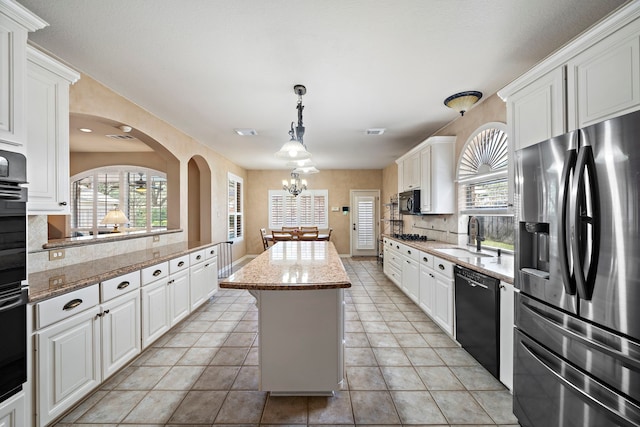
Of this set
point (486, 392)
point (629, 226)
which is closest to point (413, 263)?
point (486, 392)

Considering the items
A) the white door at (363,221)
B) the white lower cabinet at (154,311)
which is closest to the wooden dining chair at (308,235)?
the white door at (363,221)

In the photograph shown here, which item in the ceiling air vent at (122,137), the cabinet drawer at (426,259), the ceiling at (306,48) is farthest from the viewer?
the ceiling air vent at (122,137)

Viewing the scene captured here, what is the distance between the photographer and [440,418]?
170cm

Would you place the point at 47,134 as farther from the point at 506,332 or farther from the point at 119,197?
the point at 119,197

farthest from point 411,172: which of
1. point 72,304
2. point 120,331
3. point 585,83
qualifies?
point 72,304

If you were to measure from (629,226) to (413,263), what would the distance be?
105 inches

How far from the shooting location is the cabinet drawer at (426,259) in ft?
10.0

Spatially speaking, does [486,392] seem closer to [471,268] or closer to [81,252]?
[471,268]

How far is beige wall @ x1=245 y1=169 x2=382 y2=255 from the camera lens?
7758mm

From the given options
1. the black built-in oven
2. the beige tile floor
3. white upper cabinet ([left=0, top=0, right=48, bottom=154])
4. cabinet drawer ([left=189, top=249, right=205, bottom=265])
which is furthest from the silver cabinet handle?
cabinet drawer ([left=189, top=249, right=205, bottom=265])

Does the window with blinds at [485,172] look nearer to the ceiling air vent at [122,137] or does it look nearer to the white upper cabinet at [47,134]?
the white upper cabinet at [47,134]

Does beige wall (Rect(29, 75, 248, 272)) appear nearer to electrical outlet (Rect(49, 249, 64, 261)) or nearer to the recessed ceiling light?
electrical outlet (Rect(49, 249, 64, 261))

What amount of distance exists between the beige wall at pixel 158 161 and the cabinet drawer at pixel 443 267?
136 inches

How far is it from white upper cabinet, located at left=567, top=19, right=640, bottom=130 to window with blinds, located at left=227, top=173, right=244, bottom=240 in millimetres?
5922
